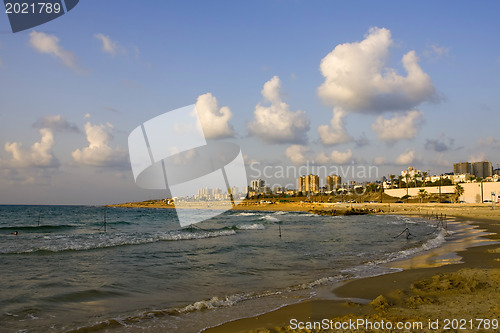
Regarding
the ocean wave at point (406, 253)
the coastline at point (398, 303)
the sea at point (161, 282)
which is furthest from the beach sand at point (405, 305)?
the ocean wave at point (406, 253)

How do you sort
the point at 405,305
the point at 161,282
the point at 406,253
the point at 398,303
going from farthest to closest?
the point at 406,253 → the point at 161,282 → the point at 398,303 → the point at 405,305

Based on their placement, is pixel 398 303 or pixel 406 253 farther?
pixel 406 253

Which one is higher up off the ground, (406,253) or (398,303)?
(398,303)

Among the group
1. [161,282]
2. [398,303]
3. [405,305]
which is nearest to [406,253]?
[398,303]

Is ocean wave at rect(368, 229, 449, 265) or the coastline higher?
the coastline

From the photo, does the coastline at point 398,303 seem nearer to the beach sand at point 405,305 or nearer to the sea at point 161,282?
the beach sand at point 405,305

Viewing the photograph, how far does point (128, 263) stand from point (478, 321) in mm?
15236

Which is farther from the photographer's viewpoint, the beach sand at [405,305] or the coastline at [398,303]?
the coastline at [398,303]

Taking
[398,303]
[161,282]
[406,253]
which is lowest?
[406,253]

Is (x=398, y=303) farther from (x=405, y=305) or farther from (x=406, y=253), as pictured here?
(x=406, y=253)

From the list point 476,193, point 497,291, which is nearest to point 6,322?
point 497,291

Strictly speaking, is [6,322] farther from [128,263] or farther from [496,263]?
[496,263]

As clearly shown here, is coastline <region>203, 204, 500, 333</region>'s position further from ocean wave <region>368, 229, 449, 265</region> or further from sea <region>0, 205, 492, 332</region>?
ocean wave <region>368, 229, 449, 265</region>

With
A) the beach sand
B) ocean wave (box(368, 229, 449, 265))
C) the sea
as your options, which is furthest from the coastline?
ocean wave (box(368, 229, 449, 265))
